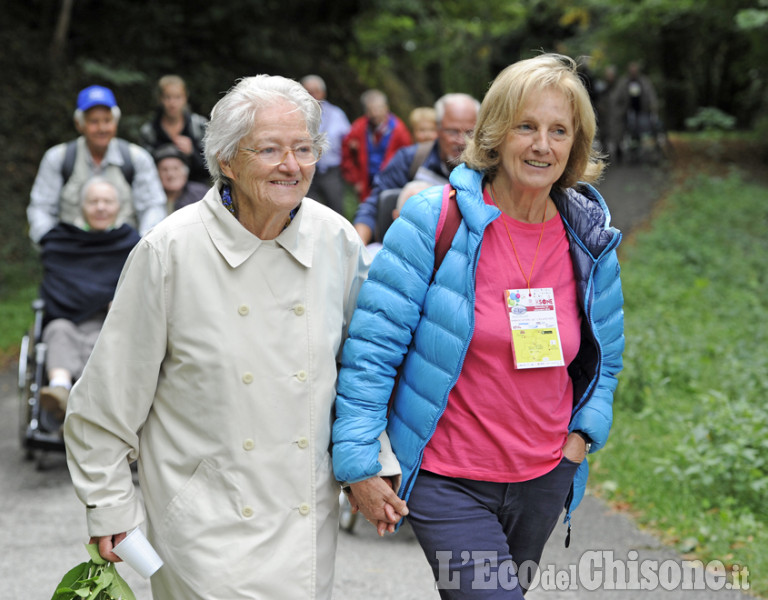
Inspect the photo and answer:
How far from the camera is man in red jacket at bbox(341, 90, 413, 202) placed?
11.0 metres

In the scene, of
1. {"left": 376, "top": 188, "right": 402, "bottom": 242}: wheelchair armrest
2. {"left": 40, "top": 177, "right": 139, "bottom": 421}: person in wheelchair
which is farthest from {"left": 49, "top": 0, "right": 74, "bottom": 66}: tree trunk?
{"left": 376, "top": 188, "right": 402, "bottom": 242}: wheelchair armrest

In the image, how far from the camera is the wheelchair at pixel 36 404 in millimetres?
6441

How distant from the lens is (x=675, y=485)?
6.05 m

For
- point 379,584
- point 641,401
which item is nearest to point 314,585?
point 379,584

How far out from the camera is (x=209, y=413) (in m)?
2.76

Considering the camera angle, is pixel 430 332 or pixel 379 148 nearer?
pixel 430 332

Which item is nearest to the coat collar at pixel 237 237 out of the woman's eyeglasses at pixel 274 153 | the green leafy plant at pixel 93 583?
the woman's eyeglasses at pixel 274 153

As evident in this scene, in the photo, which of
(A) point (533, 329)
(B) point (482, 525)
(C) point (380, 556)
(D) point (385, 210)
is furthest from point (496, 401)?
(D) point (385, 210)

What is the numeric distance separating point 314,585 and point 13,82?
1504cm

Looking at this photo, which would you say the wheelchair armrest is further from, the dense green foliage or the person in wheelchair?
the dense green foliage

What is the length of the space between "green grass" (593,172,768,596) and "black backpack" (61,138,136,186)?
151 inches

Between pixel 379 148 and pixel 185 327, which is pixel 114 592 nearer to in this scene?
pixel 185 327

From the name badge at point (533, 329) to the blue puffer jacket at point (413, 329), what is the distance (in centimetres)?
15

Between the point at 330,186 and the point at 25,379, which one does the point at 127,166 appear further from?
the point at 330,186
